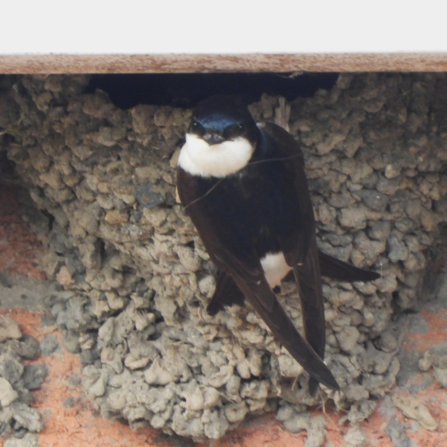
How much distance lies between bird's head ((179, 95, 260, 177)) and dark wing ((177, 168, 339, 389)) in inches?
2.1

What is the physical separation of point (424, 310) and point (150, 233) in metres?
0.85

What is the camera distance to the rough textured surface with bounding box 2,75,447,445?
6.54ft

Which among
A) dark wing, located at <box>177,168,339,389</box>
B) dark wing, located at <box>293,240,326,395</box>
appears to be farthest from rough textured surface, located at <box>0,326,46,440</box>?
dark wing, located at <box>293,240,326,395</box>

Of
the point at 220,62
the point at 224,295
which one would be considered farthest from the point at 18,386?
the point at 220,62

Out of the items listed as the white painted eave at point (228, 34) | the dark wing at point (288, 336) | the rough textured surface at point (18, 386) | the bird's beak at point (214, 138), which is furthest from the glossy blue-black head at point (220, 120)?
the rough textured surface at point (18, 386)

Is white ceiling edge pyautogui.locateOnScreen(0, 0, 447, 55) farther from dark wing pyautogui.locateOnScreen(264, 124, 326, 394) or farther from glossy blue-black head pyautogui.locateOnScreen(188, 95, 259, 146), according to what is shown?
dark wing pyautogui.locateOnScreen(264, 124, 326, 394)

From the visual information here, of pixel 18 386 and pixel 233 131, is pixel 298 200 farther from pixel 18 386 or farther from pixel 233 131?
pixel 18 386

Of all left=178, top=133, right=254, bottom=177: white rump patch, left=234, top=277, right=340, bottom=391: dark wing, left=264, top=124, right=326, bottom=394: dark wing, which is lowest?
left=234, top=277, right=340, bottom=391: dark wing

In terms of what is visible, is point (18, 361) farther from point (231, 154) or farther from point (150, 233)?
point (231, 154)

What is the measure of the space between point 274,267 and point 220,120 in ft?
1.45

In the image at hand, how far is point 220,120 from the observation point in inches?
64.2

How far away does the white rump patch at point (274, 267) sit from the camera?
1.85 metres

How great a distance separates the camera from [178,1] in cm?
137

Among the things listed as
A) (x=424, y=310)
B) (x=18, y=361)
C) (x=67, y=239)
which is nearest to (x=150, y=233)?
(x=67, y=239)
